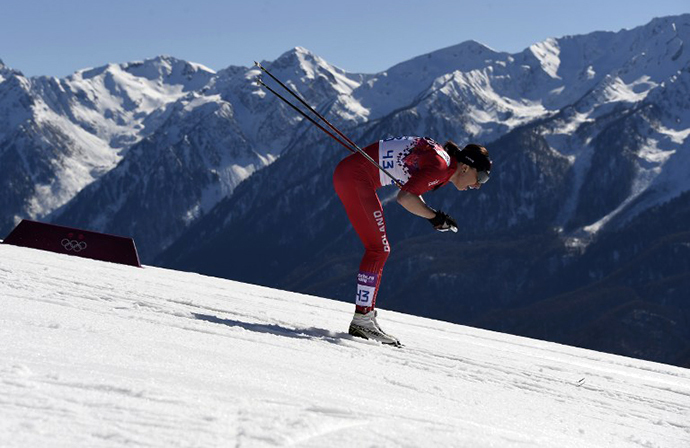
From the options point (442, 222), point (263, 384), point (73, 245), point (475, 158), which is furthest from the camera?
point (73, 245)

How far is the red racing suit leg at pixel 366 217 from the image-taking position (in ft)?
26.5

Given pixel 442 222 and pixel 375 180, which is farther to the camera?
pixel 375 180

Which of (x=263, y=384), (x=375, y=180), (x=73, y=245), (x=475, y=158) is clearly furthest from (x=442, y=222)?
(x=73, y=245)

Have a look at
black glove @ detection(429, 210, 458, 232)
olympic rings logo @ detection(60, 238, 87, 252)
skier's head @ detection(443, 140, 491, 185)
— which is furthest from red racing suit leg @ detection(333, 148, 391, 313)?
olympic rings logo @ detection(60, 238, 87, 252)

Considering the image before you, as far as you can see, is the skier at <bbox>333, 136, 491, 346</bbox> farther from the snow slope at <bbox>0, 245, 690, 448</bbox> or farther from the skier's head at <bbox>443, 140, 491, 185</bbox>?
the snow slope at <bbox>0, 245, 690, 448</bbox>

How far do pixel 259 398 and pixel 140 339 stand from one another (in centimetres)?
152

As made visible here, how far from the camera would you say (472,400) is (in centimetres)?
515

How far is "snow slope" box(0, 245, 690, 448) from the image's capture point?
3388 millimetres

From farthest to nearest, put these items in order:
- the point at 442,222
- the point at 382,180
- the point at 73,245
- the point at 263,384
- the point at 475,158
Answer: the point at 73,245
the point at 382,180
the point at 475,158
the point at 442,222
the point at 263,384

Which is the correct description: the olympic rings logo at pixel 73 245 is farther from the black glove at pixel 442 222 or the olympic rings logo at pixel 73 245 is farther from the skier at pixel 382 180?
the black glove at pixel 442 222

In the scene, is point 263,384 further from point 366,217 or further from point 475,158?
point 475,158

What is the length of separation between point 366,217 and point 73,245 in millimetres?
7923

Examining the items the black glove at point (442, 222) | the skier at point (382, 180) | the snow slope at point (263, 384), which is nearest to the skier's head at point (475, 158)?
the skier at point (382, 180)

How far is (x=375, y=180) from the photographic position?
833cm
